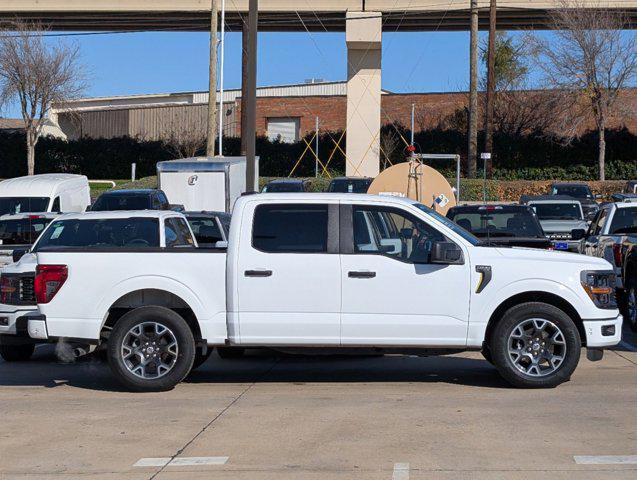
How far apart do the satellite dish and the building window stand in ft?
118

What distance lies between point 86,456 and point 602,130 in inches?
1585

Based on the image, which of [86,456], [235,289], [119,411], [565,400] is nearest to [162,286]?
[235,289]

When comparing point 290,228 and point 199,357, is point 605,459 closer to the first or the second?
point 290,228

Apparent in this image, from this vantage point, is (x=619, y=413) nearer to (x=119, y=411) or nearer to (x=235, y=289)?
(x=235, y=289)

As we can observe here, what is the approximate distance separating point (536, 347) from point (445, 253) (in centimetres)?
136

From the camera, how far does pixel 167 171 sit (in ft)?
94.7

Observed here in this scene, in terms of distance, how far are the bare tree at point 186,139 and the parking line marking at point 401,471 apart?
49.8m

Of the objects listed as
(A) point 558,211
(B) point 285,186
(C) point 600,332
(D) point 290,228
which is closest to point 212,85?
(B) point 285,186

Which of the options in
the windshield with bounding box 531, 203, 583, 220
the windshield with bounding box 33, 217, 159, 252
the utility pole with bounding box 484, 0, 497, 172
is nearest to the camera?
the windshield with bounding box 33, 217, 159, 252

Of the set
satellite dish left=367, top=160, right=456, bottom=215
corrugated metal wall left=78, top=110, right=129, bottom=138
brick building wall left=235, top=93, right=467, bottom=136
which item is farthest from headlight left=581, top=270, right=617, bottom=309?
corrugated metal wall left=78, top=110, right=129, bottom=138

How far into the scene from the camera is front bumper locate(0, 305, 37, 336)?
11.8 metres

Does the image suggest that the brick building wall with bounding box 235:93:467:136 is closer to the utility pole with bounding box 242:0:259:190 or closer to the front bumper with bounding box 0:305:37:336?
the utility pole with bounding box 242:0:259:190

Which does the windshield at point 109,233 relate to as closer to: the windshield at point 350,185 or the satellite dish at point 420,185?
the satellite dish at point 420,185

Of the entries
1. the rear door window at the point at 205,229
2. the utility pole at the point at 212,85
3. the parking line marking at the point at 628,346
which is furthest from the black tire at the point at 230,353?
the utility pole at the point at 212,85
